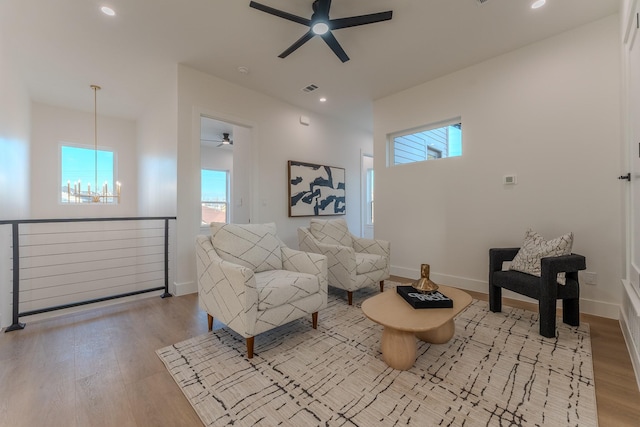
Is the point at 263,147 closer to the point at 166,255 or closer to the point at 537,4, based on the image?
the point at 166,255

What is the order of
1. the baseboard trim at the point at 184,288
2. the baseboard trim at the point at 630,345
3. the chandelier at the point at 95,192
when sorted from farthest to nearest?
the chandelier at the point at 95,192
the baseboard trim at the point at 184,288
the baseboard trim at the point at 630,345

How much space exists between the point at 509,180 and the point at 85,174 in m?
6.93

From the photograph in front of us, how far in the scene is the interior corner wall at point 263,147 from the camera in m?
3.33

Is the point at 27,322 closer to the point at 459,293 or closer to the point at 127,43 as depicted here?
the point at 127,43

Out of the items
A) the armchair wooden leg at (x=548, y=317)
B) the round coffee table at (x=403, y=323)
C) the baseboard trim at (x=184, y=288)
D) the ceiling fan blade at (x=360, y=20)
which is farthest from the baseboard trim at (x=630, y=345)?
the baseboard trim at (x=184, y=288)

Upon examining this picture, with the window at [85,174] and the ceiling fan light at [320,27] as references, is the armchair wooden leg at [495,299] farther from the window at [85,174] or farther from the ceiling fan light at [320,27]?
the window at [85,174]

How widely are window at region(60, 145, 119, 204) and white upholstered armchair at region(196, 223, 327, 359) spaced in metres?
3.73

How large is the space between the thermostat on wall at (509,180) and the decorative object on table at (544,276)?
2.23 feet

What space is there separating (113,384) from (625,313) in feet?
12.3

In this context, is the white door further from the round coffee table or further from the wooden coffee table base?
the wooden coffee table base

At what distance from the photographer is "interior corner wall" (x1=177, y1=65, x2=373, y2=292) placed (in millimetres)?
3328

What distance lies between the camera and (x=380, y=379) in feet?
5.37

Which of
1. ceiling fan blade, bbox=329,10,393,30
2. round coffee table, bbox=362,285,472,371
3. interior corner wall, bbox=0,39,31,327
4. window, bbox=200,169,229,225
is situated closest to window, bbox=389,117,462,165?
ceiling fan blade, bbox=329,10,393,30

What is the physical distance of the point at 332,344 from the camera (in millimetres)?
2066
